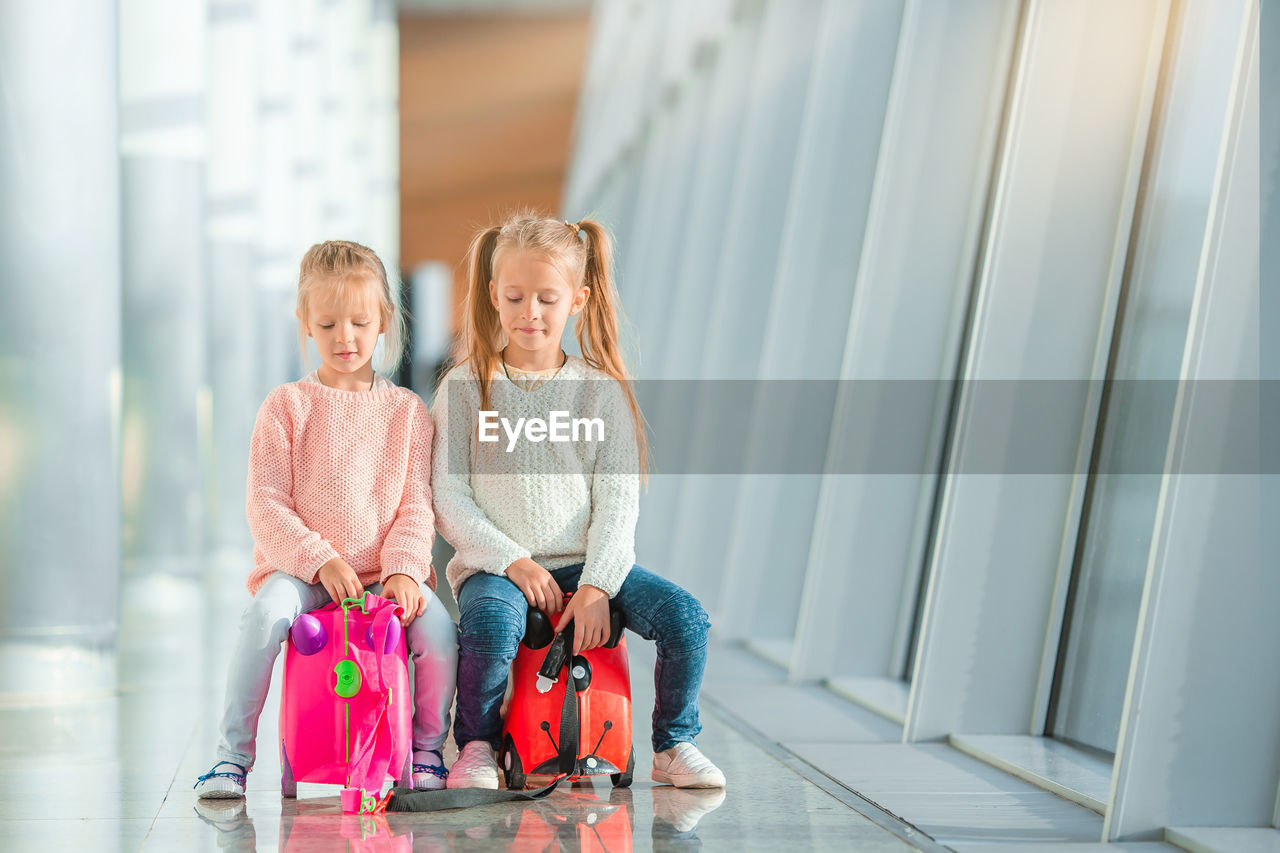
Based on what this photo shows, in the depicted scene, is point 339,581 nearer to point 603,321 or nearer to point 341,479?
point 341,479

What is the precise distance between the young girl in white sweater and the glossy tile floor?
181mm

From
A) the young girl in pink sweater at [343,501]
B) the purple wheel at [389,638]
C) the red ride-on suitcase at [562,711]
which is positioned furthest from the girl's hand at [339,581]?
the red ride-on suitcase at [562,711]

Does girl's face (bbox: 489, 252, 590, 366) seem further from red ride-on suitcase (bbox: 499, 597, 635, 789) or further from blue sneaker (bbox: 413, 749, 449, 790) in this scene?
blue sneaker (bbox: 413, 749, 449, 790)

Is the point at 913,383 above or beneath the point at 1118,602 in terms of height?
above

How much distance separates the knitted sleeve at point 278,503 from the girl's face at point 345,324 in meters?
0.14

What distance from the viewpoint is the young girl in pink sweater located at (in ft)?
8.66

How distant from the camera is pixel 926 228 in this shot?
163 inches

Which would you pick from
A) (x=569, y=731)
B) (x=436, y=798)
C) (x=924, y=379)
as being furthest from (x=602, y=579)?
(x=924, y=379)

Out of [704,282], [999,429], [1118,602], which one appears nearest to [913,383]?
[999,429]

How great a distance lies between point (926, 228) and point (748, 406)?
2631mm

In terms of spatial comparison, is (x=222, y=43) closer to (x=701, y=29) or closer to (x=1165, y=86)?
(x=701, y=29)

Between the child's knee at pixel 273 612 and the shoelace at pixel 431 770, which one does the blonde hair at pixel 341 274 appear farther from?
the shoelace at pixel 431 770

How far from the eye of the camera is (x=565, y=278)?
2842mm

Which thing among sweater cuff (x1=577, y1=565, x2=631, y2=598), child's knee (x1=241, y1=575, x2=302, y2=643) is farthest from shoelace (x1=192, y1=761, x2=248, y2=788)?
sweater cuff (x1=577, y1=565, x2=631, y2=598)
